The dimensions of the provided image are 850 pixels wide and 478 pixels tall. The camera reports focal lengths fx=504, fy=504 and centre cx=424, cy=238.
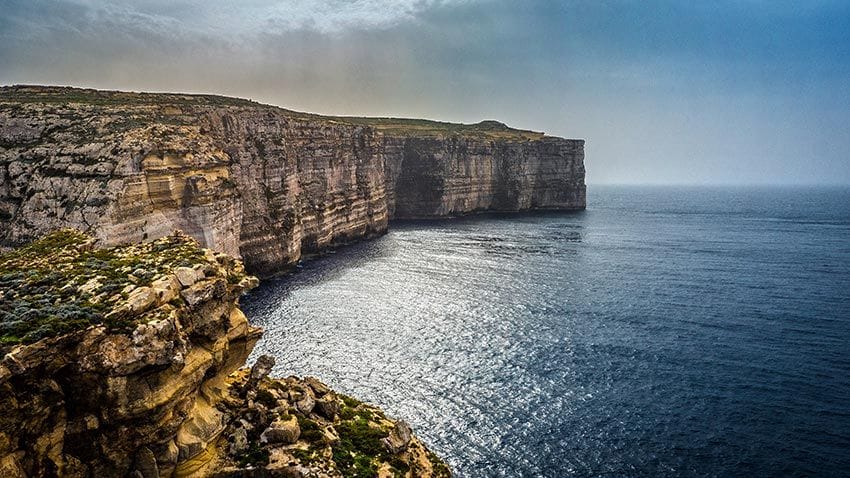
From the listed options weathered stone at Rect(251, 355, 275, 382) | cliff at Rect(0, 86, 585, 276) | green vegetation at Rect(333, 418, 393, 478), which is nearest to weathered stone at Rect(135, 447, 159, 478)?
green vegetation at Rect(333, 418, 393, 478)

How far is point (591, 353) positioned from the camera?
166 ft

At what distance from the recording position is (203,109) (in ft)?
248

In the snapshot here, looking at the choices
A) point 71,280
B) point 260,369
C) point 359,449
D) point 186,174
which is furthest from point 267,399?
point 186,174

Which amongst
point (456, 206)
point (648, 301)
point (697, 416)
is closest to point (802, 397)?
point (697, 416)

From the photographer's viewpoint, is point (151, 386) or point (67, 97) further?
point (67, 97)

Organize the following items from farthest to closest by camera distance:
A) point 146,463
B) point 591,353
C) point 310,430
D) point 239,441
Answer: point 591,353
point 310,430
point 239,441
point 146,463

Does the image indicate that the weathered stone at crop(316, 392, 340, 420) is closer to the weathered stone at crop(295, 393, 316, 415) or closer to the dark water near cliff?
A: the weathered stone at crop(295, 393, 316, 415)

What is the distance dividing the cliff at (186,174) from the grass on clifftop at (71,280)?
30796 mm

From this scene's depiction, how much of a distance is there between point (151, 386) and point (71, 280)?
5.38 metres

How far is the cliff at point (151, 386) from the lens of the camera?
14961 mm

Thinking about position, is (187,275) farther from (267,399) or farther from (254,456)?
(254,456)

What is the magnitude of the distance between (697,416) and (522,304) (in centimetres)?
3135

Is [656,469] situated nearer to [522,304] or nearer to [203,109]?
[522,304]

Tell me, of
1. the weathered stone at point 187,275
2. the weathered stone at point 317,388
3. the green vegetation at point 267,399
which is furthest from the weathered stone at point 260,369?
the weathered stone at point 187,275
